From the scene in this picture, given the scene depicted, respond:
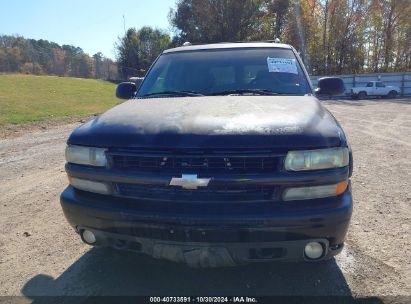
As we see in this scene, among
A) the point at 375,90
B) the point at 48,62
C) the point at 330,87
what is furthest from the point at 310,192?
the point at 48,62

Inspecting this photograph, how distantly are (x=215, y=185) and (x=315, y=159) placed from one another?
0.69 m

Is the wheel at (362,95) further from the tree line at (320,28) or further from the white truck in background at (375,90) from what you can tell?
the tree line at (320,28)

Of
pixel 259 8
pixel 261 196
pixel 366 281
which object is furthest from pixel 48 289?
pixel 259 8

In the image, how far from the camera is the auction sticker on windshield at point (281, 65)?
3904mm

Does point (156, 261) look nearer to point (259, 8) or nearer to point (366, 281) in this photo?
point (366, 281)

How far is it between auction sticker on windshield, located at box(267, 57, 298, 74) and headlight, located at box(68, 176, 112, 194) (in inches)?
84.3

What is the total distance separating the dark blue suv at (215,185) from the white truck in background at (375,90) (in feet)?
97.7

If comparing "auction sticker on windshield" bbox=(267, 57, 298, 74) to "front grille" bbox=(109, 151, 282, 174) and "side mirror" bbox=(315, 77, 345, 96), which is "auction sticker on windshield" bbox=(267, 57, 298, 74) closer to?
"side mirror" bbox=(315, 77, 345, 96)

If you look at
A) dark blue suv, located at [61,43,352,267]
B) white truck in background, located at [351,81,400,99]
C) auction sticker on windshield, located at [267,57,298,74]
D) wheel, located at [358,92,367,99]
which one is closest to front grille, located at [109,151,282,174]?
dark blue suv, located at [61,43,352,267]

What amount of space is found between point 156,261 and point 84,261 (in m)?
0.68

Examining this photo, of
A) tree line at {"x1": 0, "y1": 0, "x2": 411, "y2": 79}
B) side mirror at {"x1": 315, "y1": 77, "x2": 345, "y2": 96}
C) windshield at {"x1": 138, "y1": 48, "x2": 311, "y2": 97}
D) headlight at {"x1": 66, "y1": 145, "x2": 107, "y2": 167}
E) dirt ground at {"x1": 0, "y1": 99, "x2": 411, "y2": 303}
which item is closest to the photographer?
headlight at {"x1": 66, "y1": 145, "x2": 107, "y2": 167}

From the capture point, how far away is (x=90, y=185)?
2838mm

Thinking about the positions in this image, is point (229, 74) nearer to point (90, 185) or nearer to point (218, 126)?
point (218, 126)

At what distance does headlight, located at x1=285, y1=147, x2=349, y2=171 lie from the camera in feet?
8.11
